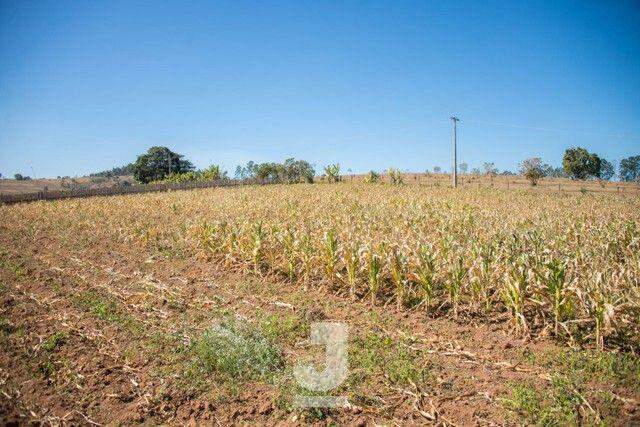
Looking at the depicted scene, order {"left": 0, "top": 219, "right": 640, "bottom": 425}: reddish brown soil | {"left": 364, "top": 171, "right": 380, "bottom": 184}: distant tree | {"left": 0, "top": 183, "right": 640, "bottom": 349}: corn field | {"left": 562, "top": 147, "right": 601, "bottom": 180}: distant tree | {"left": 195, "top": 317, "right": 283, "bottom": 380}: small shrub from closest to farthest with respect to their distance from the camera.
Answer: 1. {"left": 0, "top": 219, "right": 640, "bottom": 425}: reddish brown soil
2. {"left": 195, "top": 317, "right": 283, "bottom": 380}: small shrub
3. {"left": 0, "top": 183, "right": 640, "bottom": 349}: corn field
4. {"left": 364, "top": 171, "right": 380, "bottom": 184}: distant tree
5. {"left": 562, "top": 147, "right": 601, "bottom": 180}: distant tree

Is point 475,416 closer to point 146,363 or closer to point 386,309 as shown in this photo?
point 386,309

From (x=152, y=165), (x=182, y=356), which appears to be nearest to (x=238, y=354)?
(x=182, y=356)

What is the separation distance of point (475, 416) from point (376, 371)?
125 centimetres

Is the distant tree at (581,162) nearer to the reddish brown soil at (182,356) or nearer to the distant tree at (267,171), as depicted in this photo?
the distant tree at (267,171)

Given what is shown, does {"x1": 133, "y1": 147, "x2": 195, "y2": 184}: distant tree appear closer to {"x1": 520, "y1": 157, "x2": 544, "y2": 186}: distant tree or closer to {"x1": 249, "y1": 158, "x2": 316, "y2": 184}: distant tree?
{"x1": 249, "y1": 158, "x2": 316, "y2": 184}: distant tree

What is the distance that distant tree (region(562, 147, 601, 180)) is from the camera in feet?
240

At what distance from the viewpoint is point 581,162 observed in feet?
241

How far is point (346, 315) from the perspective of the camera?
20.4ft

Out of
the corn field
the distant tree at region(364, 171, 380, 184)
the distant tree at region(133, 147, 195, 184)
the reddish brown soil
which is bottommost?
the reddish brown soil

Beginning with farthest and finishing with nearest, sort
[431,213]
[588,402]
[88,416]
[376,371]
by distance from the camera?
[431,213] → [376,371] → [88,416] → [588,402]

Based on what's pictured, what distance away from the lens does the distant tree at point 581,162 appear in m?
73.2

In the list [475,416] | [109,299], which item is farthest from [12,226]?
[475,416]

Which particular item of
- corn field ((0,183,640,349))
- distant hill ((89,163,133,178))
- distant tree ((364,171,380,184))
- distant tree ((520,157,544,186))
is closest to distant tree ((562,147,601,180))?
distant tree ((520,157,544,186))

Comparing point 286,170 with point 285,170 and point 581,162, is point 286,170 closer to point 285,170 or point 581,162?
point 285,170
